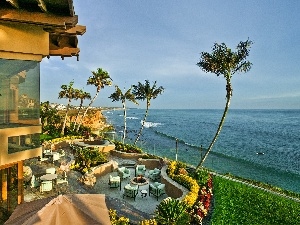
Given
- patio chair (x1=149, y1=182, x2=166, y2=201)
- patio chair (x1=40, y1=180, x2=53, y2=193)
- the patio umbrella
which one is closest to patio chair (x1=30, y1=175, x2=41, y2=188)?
patio chair (x1=40, y1=180, x2=53, y2=193)

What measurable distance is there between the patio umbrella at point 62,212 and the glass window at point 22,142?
5.72ft

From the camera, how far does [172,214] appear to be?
11.3 m

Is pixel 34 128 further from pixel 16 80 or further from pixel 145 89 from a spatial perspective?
pixel 145 89

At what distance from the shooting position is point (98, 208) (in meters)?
8.07

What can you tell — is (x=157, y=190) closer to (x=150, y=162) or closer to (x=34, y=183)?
(x=34, y=183)

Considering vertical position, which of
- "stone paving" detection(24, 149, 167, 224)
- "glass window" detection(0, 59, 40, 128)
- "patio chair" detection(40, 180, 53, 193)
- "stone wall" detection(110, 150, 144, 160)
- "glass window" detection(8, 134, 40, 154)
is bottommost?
"stone paving" detection(24, 149, 167, 224)

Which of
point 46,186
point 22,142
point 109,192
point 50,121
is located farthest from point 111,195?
point 50,121

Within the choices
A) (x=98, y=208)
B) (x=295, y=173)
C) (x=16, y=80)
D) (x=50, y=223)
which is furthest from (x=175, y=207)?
(x=295, y=173)

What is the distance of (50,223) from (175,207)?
6135 millimetres

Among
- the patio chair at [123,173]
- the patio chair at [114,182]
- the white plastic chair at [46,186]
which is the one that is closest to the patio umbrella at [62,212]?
the white plastic chair at [46,186]

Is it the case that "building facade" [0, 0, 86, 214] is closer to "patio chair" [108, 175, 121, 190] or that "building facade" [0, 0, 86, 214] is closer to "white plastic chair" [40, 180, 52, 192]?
"white plastic chair" [40, 180, 52, 192]

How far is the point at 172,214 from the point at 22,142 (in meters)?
6.77

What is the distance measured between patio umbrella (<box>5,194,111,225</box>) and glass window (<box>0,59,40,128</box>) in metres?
2.56

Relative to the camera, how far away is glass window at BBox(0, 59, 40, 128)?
745 cm
